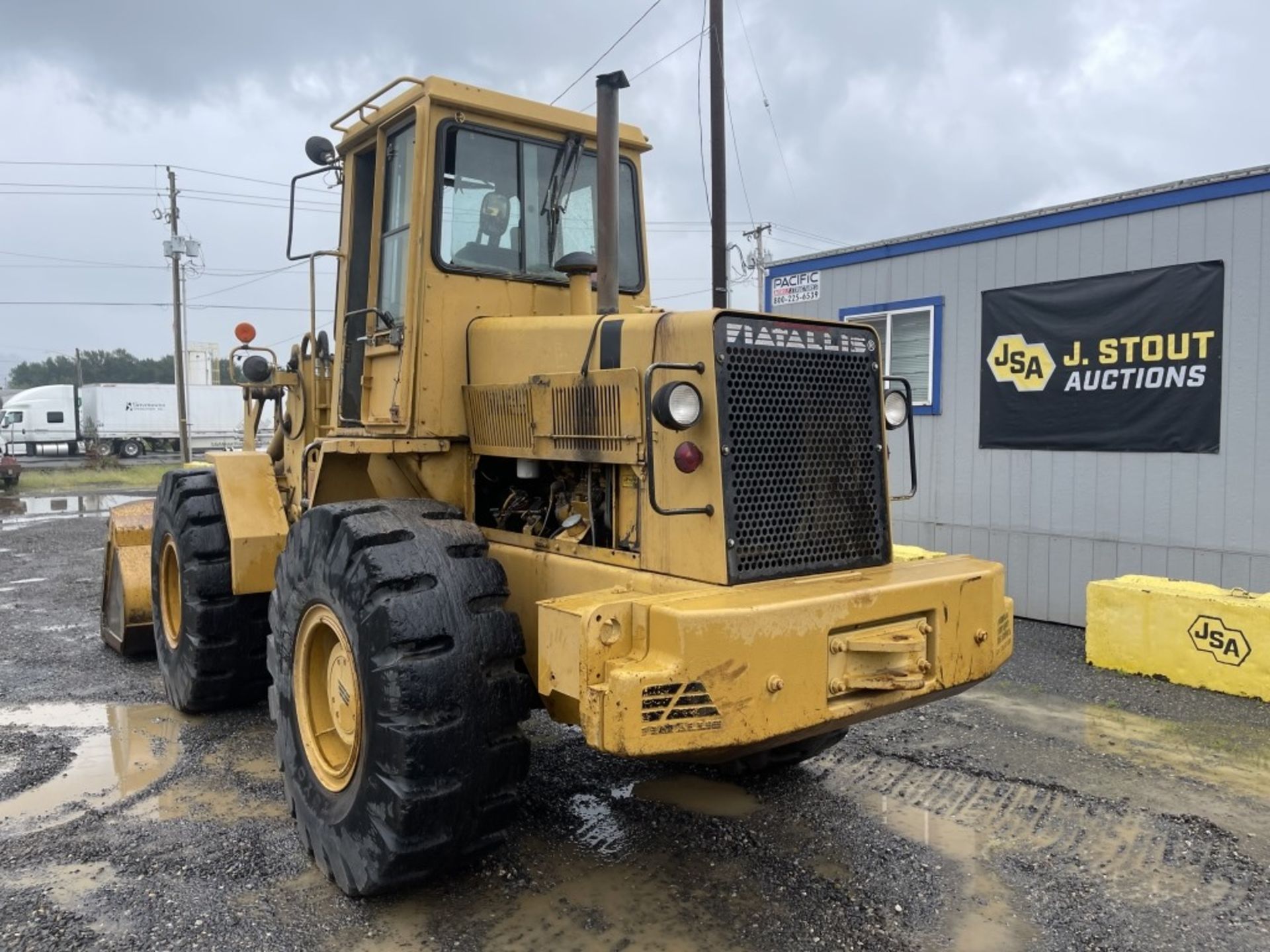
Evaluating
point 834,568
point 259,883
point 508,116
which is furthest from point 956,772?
point 508,116

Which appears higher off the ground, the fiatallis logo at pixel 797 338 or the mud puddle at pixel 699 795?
the fiatallis logo at pixel 797 338

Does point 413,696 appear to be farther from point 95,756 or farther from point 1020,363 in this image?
point 1020,363

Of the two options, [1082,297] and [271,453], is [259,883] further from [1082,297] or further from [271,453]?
[1082,297]

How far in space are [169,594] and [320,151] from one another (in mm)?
3209

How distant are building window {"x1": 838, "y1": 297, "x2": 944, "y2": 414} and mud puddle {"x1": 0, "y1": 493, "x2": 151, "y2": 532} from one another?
41.0 ft

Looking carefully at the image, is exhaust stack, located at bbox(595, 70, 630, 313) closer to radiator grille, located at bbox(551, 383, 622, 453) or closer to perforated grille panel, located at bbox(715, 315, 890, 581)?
radiator grille, located at bbox(551, 383, 622, 453)

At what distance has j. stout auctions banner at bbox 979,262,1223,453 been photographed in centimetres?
729

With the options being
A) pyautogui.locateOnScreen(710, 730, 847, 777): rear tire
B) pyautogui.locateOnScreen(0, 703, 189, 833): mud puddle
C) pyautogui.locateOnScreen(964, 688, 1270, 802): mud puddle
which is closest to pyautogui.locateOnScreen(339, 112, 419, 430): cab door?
pyautogui.locateOnScreen(0, 703, 189, 833): mud puddle

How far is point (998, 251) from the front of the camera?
859 cm

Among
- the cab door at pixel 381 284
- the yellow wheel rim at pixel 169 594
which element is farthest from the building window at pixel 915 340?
the yellow wheel rim at pixel 169 594

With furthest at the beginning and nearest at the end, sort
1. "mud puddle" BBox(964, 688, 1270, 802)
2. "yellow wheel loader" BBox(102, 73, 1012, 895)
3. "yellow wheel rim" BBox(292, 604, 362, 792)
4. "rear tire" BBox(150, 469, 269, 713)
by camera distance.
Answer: "rear tire" BBox(150, 469, 269, 713) < "mud puddle" BBox(964, 688, 1270, 802) < "yellow wheel rim" BBox(292, 604, 362, 792) < "yellow wheel loader" BBox(102, 73, 1012, 895)

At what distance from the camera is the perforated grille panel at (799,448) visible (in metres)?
3.40

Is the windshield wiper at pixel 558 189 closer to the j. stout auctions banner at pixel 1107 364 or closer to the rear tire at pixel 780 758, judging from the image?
the rear tire at pixel 780 758

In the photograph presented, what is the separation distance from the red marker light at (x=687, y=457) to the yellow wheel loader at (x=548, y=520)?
2cm
